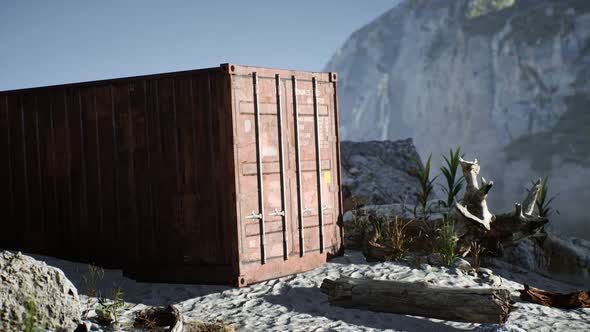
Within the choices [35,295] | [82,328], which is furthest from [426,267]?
[35,295]

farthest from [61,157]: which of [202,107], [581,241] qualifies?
[581,241]

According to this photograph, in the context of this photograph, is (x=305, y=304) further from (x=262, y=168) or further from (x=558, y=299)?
(x=558, y=299)

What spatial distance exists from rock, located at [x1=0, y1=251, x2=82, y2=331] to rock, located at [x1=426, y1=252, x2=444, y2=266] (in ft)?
18.5

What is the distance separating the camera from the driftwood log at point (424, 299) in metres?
7.40

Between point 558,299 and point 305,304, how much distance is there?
3730mm

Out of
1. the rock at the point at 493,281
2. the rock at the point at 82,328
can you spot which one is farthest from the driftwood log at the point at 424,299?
the rock at the point at 82,328

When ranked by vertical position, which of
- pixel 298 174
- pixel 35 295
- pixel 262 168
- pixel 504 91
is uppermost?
pixel 504 91

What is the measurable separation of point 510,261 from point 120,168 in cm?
749

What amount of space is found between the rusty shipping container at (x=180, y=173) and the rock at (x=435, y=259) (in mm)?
1549

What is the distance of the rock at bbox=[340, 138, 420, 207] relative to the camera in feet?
54.5

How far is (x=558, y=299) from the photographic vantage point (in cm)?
862

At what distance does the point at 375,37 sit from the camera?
6575 cm

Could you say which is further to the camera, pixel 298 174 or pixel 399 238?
pixel 399 238

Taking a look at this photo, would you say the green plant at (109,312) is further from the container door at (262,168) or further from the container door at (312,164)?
the container door at (312,164)
